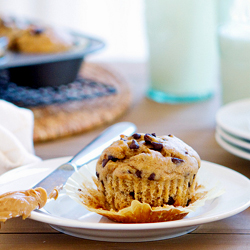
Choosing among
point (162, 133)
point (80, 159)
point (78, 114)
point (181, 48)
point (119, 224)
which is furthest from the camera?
point (181, 48)

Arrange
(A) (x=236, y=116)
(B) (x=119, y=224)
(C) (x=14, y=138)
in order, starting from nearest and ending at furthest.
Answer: (B) (x=119, y=224) → (C) (x=14, y=138) → (A) (x=236, y=116)

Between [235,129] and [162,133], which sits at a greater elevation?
[235,129]

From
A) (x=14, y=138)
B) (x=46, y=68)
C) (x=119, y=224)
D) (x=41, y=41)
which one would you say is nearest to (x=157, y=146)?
(x=119, y=224)

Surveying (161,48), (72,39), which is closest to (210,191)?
(161,48)

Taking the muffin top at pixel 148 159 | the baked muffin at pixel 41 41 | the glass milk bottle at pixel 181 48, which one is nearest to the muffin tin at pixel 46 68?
the baked muffin at pixel 41 41

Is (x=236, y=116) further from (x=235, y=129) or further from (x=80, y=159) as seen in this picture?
(x=80, y=159)

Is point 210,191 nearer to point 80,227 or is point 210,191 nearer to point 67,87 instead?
point 80,227

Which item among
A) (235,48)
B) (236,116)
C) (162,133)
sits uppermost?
(235,48)

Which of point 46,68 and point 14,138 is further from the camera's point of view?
point 46,68
